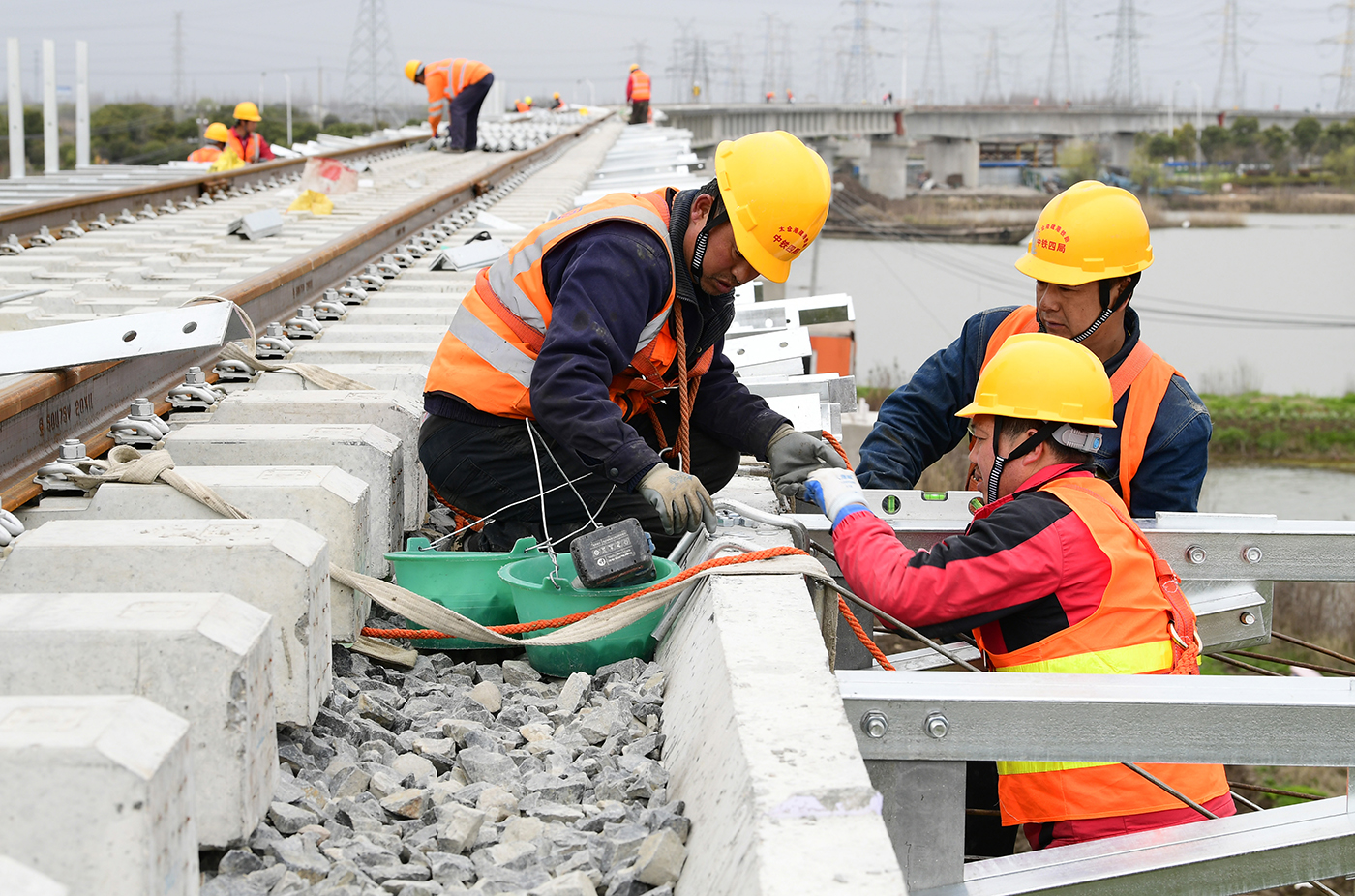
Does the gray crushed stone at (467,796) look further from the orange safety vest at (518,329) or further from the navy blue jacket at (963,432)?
the navy blue jacket at (963,432)

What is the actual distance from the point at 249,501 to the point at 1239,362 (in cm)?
3210

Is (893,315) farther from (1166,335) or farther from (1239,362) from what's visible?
(1239,362)

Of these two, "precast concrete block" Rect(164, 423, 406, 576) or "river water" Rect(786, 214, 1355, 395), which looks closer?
"precast concrete block" Rect(164, 423, 406, 576)

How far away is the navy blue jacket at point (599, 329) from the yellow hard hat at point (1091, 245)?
1.23 m

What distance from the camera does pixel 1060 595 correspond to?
287 cm

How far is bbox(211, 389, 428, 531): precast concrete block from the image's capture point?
382 cm

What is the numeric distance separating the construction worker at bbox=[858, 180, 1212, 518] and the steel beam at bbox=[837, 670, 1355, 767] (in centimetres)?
123

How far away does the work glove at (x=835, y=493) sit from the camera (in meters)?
3.32

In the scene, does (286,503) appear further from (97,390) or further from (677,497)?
(97,390)

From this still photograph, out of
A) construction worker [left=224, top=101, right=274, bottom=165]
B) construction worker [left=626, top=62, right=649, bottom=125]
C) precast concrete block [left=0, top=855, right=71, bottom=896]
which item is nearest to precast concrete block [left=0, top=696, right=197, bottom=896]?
precast concrete block [left=0, top=855, right=71, bottom=896]

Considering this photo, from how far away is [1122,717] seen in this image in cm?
228

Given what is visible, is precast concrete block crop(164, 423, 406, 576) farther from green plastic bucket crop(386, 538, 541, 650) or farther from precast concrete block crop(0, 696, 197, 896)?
precast concrete block crop(0, 696, 197, 896)

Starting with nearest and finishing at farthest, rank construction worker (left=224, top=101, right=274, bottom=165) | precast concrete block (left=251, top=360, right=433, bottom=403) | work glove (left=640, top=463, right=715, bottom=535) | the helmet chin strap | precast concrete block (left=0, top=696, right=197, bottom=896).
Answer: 1. precast concrete block (left=0, top=696, right=197, bottom=896)
2. the helmet chin strap
3. work glove (left=640, top=463, right=715, bottom=535)
4. precast concrete block (left=251, top=360, right=433, bottom=403)
5. construction worker (left=224, top=101, right=274, bottom=165)

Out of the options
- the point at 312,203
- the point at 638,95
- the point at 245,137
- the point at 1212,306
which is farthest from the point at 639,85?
the point at 312,203
